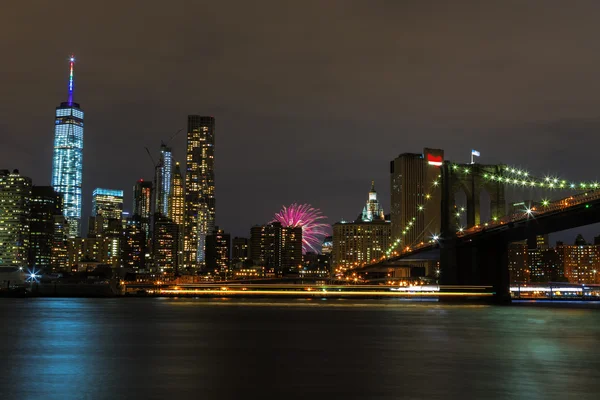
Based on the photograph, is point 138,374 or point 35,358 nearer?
point 138,374

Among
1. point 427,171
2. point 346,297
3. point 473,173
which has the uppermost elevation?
point 427,171

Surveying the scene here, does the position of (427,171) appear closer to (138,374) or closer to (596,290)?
(596,290)

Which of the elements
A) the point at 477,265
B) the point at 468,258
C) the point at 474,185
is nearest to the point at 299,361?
the point at 477,265

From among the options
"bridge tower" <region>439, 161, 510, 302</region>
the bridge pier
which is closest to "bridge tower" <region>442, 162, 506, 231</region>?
"bridge tower" <region>439, 161, 510, 302</region>

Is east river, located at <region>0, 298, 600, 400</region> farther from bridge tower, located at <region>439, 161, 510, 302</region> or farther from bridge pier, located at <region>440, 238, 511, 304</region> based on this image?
bridge pier, located at <region>440, 238, 511, 304</region>

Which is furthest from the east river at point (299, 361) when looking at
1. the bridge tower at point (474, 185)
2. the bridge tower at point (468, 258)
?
the bridge tower at point (474, 185)

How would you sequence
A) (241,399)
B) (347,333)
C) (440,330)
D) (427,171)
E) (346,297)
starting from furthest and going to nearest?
(427,171), (346,297), (440,330), (347,333), (241,399)

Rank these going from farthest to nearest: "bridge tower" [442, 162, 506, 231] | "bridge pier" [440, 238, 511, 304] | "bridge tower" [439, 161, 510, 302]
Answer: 1. "bridge tower" [442, 162, 506, 231]
2. "bridge pier" [440, 238, 511, 304]
3. "bridge tower" [439, 161, 510, 302]

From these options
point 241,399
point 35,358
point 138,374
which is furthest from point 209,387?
point 35,358

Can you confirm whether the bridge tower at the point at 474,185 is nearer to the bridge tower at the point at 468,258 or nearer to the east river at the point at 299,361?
the bridge tower at the point at 468,258
